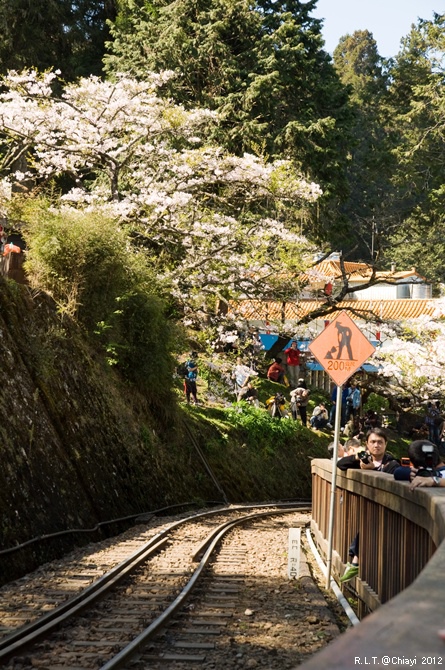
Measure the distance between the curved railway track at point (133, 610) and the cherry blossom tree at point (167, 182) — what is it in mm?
11106

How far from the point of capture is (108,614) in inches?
367

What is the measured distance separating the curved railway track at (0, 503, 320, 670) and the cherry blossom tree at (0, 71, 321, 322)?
1111 cm

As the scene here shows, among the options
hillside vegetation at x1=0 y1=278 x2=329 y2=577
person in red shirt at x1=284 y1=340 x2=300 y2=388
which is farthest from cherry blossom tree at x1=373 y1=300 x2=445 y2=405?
hillside vegetation at x1=0 y1=278 x2=329 y2=577

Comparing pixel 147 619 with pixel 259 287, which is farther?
pixel 259 287

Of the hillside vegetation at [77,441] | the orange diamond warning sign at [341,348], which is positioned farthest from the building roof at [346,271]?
the orange diamond warning sign at [341,348]

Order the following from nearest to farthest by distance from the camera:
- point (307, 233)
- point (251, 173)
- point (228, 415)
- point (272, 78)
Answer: point (251, 173) < point (228, 415) < point (272, 78) < point (307, 233)

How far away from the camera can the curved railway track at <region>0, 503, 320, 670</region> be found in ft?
24.7

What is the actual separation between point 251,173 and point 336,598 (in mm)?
16803

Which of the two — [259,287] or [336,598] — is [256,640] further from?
[259,287]

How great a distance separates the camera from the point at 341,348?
1147 centimetres

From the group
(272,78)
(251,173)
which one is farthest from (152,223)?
(272,78)

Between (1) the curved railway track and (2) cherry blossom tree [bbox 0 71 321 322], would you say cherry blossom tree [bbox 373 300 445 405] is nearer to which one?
(2) cherry blossom tree [bbox 0 71 321 322]

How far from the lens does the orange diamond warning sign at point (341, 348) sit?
446 inches

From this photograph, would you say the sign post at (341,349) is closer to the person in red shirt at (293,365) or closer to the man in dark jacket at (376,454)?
the man in dark jacket at (376,454)
